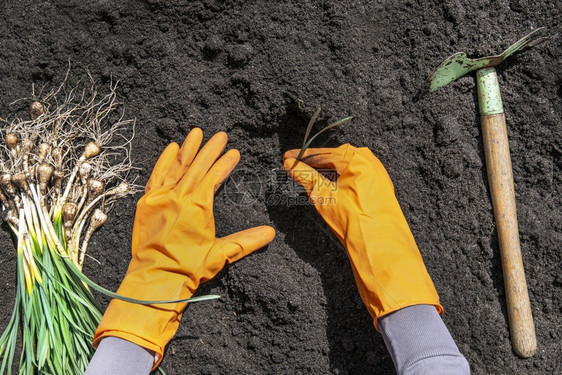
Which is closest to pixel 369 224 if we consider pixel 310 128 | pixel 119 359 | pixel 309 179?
pixel 309 179

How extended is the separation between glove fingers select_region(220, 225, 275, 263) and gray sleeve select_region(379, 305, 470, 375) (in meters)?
0.50

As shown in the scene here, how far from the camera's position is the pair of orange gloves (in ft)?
5.26

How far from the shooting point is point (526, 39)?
1.71 meters

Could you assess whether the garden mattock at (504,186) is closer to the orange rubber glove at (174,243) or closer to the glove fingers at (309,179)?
the glove fingers at (309,179)

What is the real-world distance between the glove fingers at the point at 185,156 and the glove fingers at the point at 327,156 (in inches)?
13.2

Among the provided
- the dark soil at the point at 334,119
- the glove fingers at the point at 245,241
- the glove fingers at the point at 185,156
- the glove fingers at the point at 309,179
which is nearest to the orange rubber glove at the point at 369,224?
the glove fingers at the point at 309,179

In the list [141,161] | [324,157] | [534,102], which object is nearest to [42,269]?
[141,161]

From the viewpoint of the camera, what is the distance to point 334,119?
1749 mm

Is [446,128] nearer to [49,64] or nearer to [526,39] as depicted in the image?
[526,39]

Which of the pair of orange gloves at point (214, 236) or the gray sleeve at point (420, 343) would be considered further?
the pair of orange gloves at point (214, 236)

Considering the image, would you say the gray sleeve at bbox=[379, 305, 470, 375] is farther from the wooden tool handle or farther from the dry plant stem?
the dry plant stem

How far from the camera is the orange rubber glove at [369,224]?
5.22 ft

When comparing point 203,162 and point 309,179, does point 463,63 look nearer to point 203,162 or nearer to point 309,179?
point 309,179

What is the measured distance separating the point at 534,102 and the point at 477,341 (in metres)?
0.90
